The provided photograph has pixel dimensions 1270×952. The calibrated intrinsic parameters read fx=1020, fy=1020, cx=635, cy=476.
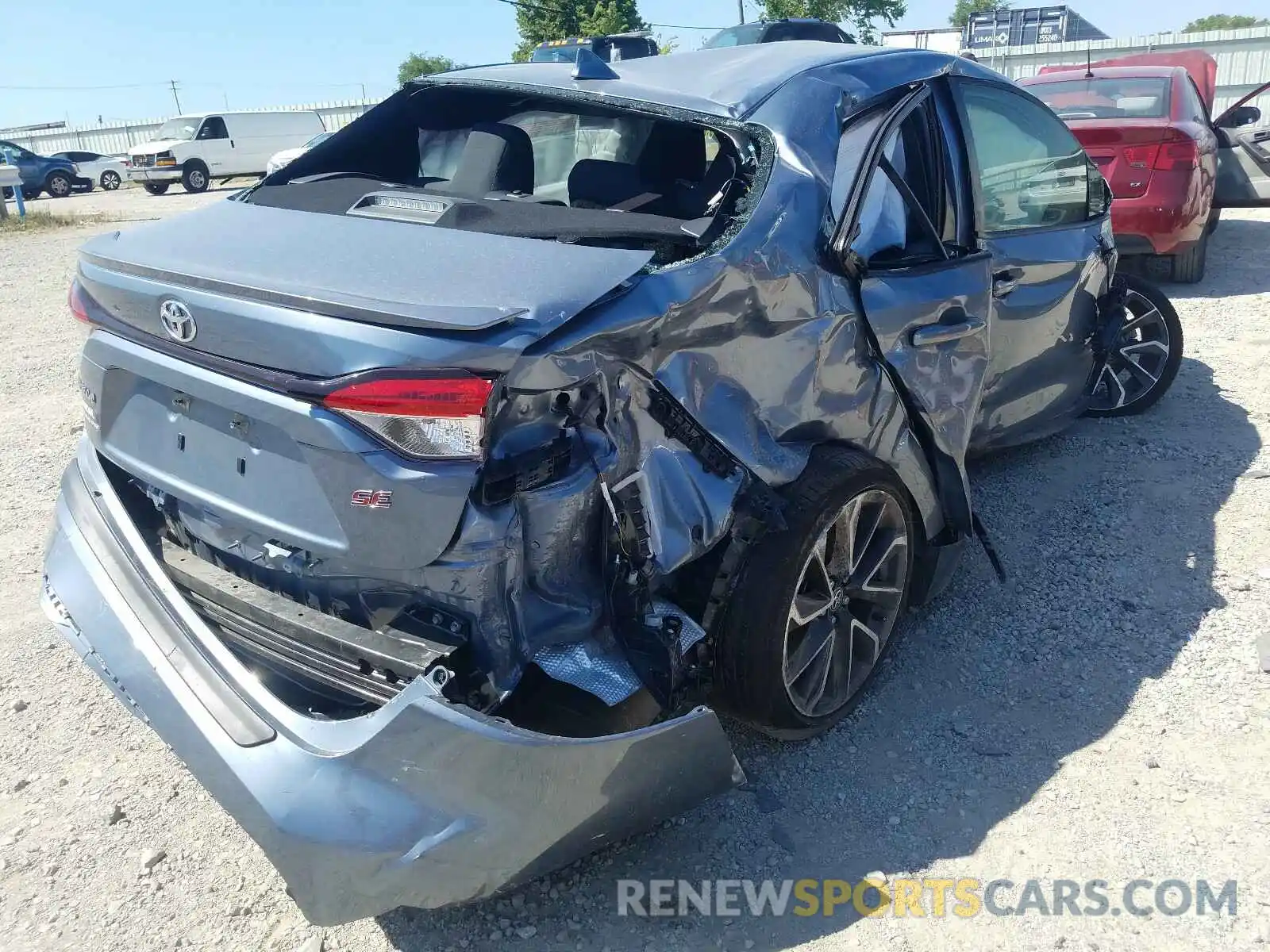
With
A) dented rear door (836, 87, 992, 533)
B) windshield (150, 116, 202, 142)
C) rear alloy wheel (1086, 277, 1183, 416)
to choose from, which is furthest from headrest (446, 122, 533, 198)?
windshield (150, 116, 202, 142)

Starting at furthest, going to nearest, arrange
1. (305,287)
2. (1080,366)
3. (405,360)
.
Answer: (1080,366), (305,287), (405,360)

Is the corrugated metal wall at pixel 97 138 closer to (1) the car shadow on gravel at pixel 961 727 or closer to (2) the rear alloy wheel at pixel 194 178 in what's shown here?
(2) the rear alloy wheel at pixel 194 178

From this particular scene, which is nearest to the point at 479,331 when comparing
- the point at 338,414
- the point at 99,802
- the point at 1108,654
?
the point at 338,414

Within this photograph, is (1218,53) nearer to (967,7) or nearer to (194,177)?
(194,177)

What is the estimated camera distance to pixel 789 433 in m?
2.68

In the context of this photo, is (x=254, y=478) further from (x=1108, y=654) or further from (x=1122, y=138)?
(x=1122, y=138)

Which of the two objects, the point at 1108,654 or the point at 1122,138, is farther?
the point at 1122,138

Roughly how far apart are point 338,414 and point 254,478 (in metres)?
0.35

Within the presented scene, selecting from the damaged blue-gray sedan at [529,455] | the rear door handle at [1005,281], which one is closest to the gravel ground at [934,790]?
the damaged blue-gray sedan at [529,455]

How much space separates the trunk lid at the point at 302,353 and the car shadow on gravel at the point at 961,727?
1.03 metres

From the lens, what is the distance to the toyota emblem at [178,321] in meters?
2.25

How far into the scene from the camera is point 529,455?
6.73 feet

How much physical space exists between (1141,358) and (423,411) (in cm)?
469

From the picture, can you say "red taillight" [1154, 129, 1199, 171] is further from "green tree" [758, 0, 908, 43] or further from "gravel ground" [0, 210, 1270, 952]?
"green tree" [758, 0, 908, 43]
